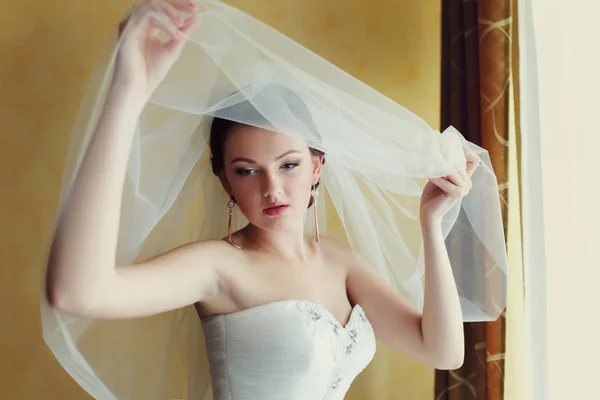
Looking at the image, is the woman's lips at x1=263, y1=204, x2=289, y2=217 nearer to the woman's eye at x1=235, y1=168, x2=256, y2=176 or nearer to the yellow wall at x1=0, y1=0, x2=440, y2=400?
the woman's eye at x1=235, y1=168, x2=256, y2=176

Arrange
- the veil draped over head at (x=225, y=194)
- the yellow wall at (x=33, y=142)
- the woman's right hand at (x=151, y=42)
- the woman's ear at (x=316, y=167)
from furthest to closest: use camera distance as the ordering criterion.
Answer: the yellow wall at (x=33, y=142)
the woman's ear at (x=316, y=167)
the veil draped over head at (x=225, y=194)
the woman's right hand at (x=151, y=42)

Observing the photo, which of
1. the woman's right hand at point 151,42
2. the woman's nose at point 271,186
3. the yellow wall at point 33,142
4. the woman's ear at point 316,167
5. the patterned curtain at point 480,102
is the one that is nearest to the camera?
the woman's right hand at point 151,42

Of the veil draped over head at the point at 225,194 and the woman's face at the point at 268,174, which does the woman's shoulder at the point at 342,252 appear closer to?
the veil draped over head at the point at 225,194

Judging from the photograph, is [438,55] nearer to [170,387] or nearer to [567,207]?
[567,207]

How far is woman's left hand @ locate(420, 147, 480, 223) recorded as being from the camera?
4.45ft

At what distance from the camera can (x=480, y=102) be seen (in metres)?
1.65

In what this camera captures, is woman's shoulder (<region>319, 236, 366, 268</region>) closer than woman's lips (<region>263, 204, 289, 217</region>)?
No

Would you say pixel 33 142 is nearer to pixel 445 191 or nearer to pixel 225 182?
pixel 225 182

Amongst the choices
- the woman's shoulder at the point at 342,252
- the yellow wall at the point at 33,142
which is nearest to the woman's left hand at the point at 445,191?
the woman's shoulder at the point at 342,252

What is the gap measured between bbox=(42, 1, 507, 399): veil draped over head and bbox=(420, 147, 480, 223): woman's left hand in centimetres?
3

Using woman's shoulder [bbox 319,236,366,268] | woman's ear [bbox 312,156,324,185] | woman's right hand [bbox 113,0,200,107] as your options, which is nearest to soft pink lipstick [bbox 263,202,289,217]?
woman's ear [bbox 312,156,324,185]

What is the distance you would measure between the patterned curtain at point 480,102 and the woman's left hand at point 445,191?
22 cm

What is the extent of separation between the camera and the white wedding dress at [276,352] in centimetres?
127

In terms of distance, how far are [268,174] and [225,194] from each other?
170 millimetres
